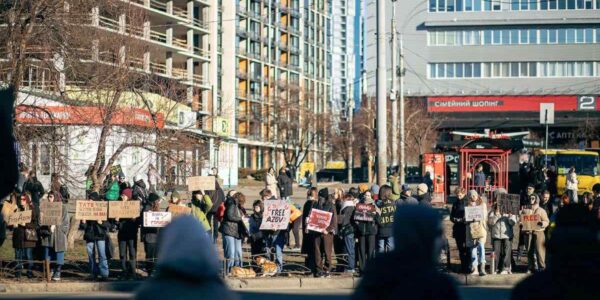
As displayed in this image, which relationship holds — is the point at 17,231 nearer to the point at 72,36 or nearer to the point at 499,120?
the point at 72,36

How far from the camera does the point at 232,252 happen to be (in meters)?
20.3

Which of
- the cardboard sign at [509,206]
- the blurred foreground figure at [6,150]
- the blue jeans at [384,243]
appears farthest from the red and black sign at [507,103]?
the blurred foreground figure at [6,150]

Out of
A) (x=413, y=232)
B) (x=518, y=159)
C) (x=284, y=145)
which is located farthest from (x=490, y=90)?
(x=413, y=232)

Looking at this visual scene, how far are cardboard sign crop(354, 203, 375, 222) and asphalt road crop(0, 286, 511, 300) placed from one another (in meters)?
2.09

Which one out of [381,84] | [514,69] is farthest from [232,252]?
[514,69]

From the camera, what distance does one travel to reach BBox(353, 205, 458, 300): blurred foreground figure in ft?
15.6

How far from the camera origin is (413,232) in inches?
191

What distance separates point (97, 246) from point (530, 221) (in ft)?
30.6

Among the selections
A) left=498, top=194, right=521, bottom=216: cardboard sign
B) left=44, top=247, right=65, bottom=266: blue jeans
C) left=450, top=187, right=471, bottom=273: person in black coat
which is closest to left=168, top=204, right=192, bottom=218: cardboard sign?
left=44, top=247, right=65, bottom=266: blue jeans

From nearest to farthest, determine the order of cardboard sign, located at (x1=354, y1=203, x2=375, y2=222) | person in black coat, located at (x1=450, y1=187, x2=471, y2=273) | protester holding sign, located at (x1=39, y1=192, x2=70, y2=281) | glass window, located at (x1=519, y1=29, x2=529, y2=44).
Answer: protester holding sign, located at (x1=39, y1=192, x2=70, y2=281) → person in black coat, located at (x1=450, y1=187, x2=471, y2=273) → cardboard sign, located at (x1=354, y1=203, x2=375, y2=222) → glass window, located at (x1=519, y1=29, x2=529, y2=44)

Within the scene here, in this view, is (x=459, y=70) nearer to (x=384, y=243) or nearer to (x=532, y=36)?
(x=532, y=36)

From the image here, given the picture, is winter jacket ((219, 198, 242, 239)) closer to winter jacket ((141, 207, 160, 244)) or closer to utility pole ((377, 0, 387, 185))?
winter jacket ((141, 207, 160, 244))

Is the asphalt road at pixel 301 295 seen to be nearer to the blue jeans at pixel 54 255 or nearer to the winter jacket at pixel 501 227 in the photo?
the blue jeans at pixel 54 255

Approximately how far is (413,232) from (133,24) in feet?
79.4
